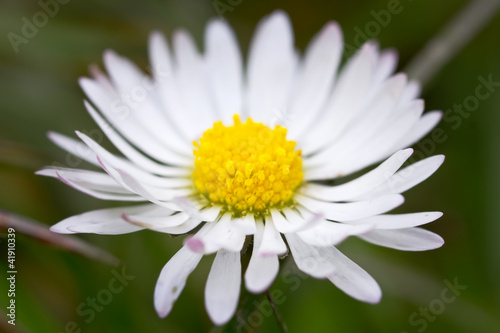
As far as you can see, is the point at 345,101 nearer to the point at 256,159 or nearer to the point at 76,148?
the point at 256,159

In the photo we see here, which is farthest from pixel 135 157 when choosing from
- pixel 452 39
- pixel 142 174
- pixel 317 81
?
pixel 452 39

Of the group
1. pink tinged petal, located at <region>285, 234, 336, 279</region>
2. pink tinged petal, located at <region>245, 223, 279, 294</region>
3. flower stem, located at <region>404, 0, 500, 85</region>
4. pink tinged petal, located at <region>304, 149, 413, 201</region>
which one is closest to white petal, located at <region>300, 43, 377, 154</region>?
pink tinged petal, located at <region>304, 149, 413, 201</region>

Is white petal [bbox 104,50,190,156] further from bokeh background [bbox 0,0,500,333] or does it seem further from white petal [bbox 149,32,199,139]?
bokeh background [bbox 0,0,500,333]

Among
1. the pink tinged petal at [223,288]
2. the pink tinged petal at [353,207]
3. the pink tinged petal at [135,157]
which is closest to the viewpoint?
the pink tinged petal at [223,288]

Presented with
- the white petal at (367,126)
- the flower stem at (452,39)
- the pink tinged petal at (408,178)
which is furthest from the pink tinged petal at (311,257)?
the flower stem at (452,39)

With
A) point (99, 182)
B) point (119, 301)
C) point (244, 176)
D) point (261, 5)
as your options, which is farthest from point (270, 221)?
point (261, 5)

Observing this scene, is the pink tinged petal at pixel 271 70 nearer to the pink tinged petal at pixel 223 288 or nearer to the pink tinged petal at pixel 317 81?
the pink tinged petal at pixel 317 81
